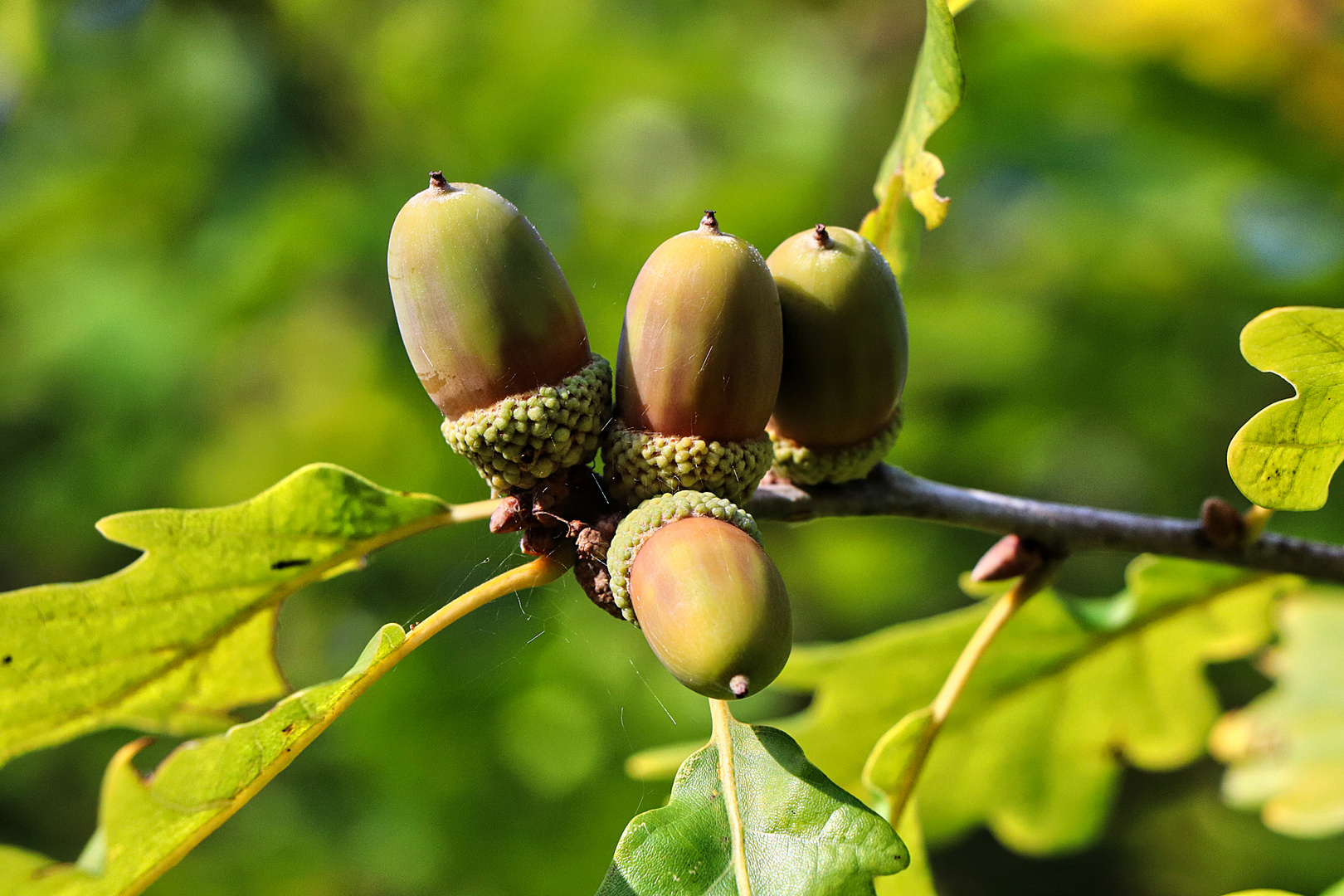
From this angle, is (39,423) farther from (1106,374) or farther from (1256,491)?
(1256,491)

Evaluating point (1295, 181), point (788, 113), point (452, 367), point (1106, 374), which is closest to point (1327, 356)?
point (452, 367)

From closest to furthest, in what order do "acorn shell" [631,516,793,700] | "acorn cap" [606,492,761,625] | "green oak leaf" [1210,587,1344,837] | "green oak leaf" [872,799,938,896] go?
"acorn shell" [631,516,793,700]
"acorn cap" [606,492,761,625]
"green oak leaf" [872,799,938,896]
"green oak leaf" [1210,587,1344,837]

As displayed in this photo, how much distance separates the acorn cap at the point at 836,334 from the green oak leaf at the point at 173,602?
48cm

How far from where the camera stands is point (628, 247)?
11.6 ft

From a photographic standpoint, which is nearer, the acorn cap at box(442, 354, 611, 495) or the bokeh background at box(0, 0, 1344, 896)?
the acorn cap at box(442, 354, 611, 495)

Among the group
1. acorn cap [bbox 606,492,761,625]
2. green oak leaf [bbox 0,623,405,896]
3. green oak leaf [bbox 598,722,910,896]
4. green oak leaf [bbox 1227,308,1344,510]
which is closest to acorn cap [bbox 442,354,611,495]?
acorn cap [bbox 606,492,761,625]

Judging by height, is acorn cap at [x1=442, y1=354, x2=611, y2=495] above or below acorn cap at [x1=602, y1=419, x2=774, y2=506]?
above

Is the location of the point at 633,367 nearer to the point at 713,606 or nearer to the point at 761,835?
the point at 713,606

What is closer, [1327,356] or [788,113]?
[1327,356]

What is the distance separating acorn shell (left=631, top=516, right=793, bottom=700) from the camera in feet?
3.41

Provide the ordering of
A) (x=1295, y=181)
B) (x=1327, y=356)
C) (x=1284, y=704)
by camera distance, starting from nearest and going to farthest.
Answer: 1. (x=1327, y=356)
2. (x=1284, y=704)
3. (x=1295, y=181)

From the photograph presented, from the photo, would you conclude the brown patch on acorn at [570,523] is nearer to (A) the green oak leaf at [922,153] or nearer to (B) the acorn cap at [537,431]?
(B) the acorn cap at [537,431]

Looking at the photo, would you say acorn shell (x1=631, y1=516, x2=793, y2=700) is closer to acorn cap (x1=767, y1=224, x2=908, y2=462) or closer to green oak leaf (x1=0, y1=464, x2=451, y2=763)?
acorn cap (x1=767, y1=224, x2=908, y2=462)

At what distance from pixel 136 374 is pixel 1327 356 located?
3.40m
